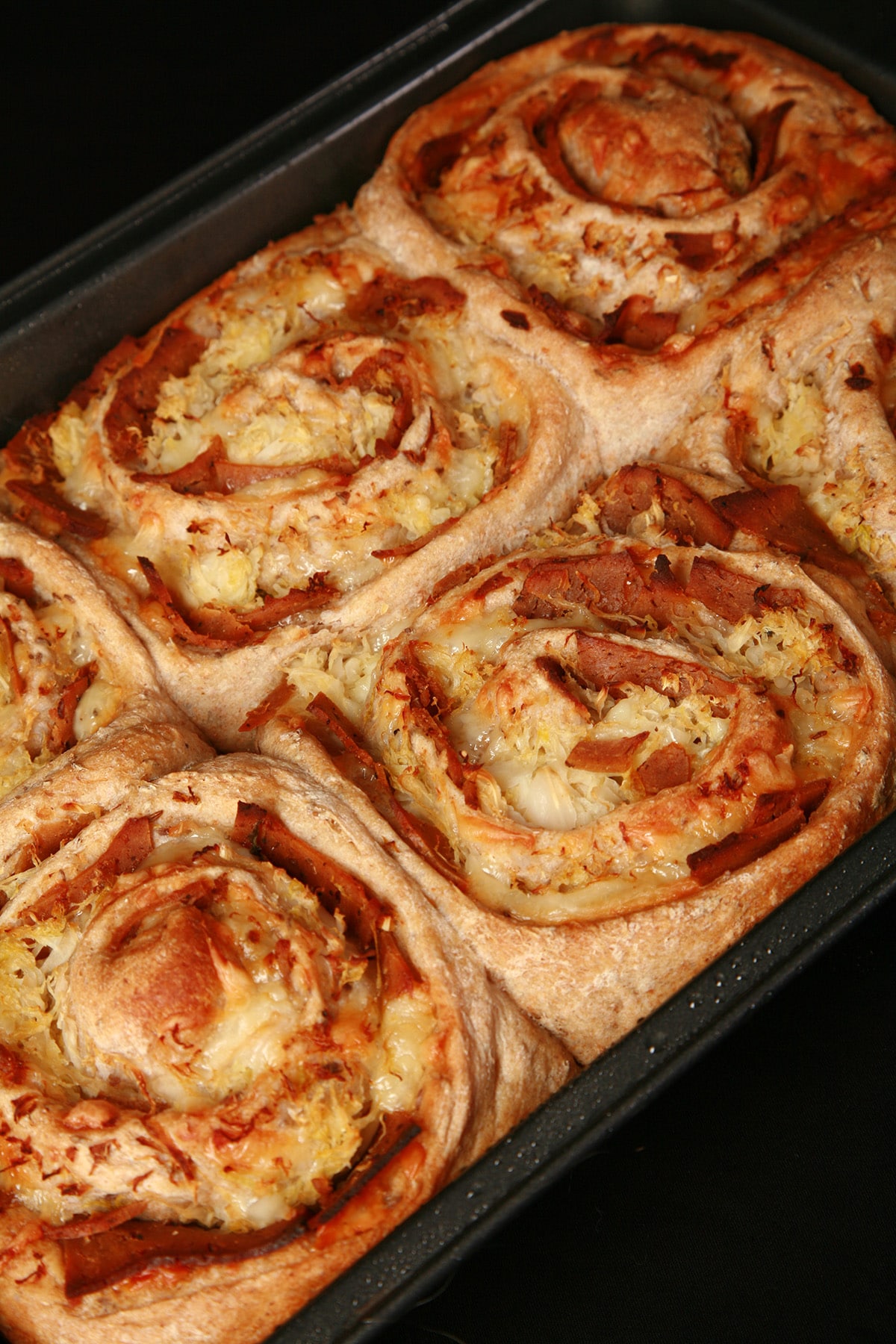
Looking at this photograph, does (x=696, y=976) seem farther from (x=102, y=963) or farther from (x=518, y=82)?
(x=518, y=82)

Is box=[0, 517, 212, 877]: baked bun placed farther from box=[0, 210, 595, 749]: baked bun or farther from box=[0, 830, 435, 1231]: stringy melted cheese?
box=[0, 830, 435, 1231]: stringy melted cheese

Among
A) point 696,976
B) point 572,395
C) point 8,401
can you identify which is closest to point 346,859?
point 696,976

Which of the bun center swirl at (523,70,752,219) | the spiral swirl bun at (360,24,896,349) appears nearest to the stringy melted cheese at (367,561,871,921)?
the spiral swirl bun at (360,24,896,349)

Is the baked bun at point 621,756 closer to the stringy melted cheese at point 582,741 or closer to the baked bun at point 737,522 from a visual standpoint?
the stringy melted cheese at point 582,741

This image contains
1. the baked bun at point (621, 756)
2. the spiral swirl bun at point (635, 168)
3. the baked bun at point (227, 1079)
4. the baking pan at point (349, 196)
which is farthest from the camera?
the spiral swirl bun at point (635, 168)

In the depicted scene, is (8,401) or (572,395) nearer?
(572,395)

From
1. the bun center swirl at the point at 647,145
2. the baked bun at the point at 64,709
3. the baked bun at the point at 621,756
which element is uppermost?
the bun center swirl at the point at 647,145

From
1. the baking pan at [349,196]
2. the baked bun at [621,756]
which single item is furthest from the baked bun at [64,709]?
the baking pan at [349,196]
